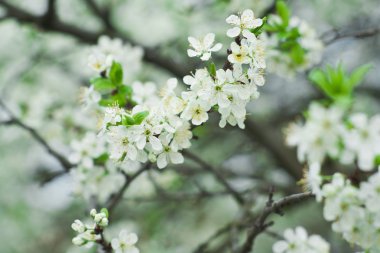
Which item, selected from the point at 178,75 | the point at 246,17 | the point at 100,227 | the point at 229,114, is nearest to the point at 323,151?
the point at 229,114

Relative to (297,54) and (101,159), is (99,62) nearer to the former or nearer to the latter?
(101,159)

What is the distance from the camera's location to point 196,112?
179cm

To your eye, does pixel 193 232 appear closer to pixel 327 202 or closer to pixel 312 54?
pixel 312 54

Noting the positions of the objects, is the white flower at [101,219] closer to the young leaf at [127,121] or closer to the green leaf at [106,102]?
the young leaf at [127,121]

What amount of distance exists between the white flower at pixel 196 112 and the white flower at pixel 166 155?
107 millimetres

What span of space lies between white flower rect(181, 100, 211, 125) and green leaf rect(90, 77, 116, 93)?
0.58 m

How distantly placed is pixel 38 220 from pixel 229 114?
491 centimetres

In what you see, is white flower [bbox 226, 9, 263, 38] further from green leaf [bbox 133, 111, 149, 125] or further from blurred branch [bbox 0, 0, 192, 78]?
blurred branch [bbox 0, 0, 192, 78]

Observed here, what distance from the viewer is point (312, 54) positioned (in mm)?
2799

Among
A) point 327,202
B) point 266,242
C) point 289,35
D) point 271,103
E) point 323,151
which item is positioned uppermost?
point 271,103

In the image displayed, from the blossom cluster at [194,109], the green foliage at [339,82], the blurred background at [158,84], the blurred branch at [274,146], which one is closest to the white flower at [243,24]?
the blossom cluster at [194,109]

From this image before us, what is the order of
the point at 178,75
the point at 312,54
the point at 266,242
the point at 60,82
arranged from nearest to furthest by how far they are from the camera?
the point at 312,54, the point at 178,75, the point at 60,82, the point at 266,242

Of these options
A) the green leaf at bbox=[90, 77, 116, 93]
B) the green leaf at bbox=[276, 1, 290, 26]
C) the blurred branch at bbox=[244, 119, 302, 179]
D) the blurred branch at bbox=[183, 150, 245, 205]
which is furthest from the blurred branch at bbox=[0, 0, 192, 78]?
the green leaf at bbox=[90, 77, 116, 93]

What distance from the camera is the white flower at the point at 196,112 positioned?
5.81 ft
